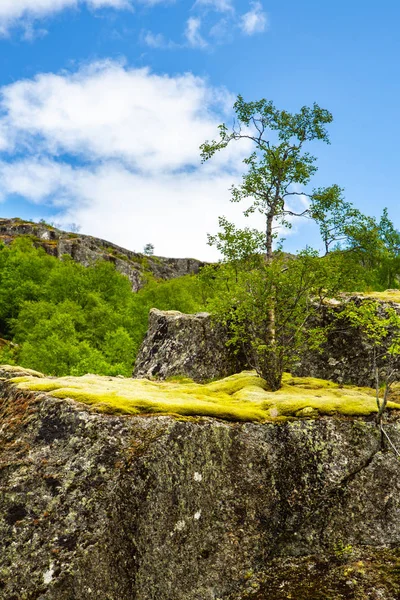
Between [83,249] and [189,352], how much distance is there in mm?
126232

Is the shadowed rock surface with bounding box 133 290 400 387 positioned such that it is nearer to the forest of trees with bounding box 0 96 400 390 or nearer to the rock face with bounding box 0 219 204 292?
the forest of trees with bounding box 0 96 400 390

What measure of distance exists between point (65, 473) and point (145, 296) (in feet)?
184

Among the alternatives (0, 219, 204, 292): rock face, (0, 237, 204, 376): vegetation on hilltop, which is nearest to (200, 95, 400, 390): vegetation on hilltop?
(0, 237, 204, 376): vegetation on hilltop

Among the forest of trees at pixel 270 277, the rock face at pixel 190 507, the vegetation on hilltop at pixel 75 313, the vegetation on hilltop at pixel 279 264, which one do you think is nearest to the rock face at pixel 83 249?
the vegetation on hilltop at pixel 75 313

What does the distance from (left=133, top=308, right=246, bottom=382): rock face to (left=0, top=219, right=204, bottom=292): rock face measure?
3527 inches

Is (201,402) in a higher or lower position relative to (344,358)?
lower

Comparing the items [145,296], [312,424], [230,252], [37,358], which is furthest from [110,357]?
[312,424]

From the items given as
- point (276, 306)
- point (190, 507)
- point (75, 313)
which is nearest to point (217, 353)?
point (276, 306)

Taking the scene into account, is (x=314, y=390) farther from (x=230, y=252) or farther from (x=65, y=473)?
(x=65, y=473)

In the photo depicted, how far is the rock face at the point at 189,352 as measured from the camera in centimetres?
Result: 2366

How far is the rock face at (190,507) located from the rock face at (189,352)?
11.4m

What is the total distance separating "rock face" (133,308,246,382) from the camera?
931 inches

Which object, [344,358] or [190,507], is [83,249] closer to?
[344,358]

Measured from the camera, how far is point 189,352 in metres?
24.3
